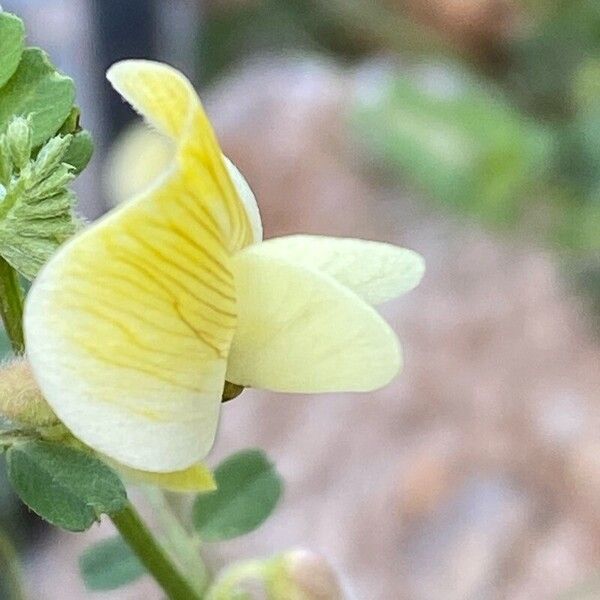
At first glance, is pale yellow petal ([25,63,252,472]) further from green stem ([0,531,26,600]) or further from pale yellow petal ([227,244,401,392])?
green stem ([0,531,26,600])

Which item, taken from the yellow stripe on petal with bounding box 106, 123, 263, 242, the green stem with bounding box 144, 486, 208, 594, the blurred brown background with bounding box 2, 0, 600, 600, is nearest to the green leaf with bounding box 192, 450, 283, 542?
the green stem with bounding box 144, 486, 208, 594

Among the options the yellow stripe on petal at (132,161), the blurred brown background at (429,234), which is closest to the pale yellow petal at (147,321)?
the blurred brown background at (429,234)

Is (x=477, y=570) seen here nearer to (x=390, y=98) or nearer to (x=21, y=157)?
(x=390, y=98)

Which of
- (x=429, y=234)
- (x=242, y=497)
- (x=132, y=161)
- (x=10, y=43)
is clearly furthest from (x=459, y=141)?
(x=10, y=43)

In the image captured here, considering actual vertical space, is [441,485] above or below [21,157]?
below

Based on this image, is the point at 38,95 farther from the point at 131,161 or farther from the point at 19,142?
the point at 131,161

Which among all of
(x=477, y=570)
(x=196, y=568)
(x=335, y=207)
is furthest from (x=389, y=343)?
(x=335, y=207)
